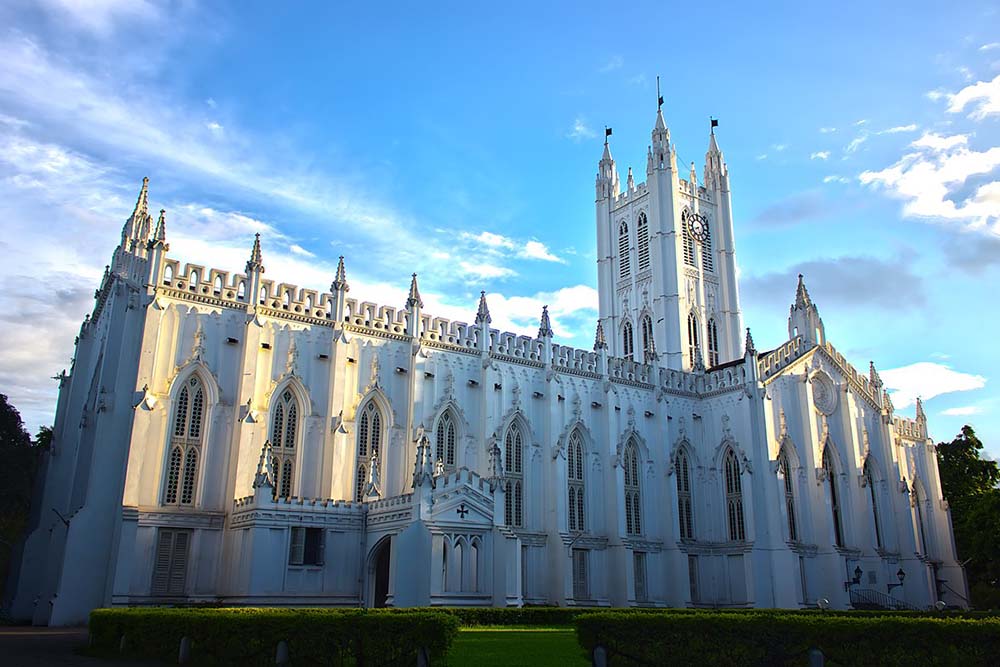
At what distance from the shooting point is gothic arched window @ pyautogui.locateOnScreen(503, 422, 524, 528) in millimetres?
43656

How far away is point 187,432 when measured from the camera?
115 feet

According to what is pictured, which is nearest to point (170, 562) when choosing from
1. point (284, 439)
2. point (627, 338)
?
point (284, 439)

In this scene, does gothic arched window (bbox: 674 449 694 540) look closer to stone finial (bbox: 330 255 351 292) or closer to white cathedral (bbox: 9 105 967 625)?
white cathedral (bbox: 9 105 967 625)

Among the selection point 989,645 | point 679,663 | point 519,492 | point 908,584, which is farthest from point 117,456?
point 908,584

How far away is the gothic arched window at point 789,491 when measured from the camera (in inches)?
1944

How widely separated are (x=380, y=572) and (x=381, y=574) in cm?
11

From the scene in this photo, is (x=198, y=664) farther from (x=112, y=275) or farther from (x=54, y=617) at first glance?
(x=112, y=275)

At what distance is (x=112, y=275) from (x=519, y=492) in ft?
73.8

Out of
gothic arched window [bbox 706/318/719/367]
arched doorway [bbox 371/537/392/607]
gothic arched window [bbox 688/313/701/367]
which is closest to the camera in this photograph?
arched doorway [bbox 371/537/392/607]

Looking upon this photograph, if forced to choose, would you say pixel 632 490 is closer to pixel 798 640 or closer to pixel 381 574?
pixel 381 574

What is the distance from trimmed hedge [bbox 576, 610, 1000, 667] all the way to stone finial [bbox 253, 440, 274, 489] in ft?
61.3

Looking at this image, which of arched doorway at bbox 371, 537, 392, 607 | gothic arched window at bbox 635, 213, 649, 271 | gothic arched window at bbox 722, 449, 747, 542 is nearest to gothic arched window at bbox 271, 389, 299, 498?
arched doorway at bbox 371, 537, 392, 607

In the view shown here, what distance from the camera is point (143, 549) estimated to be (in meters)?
32.5

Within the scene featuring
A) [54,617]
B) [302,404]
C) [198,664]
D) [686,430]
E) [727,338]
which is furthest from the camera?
[727,338]
